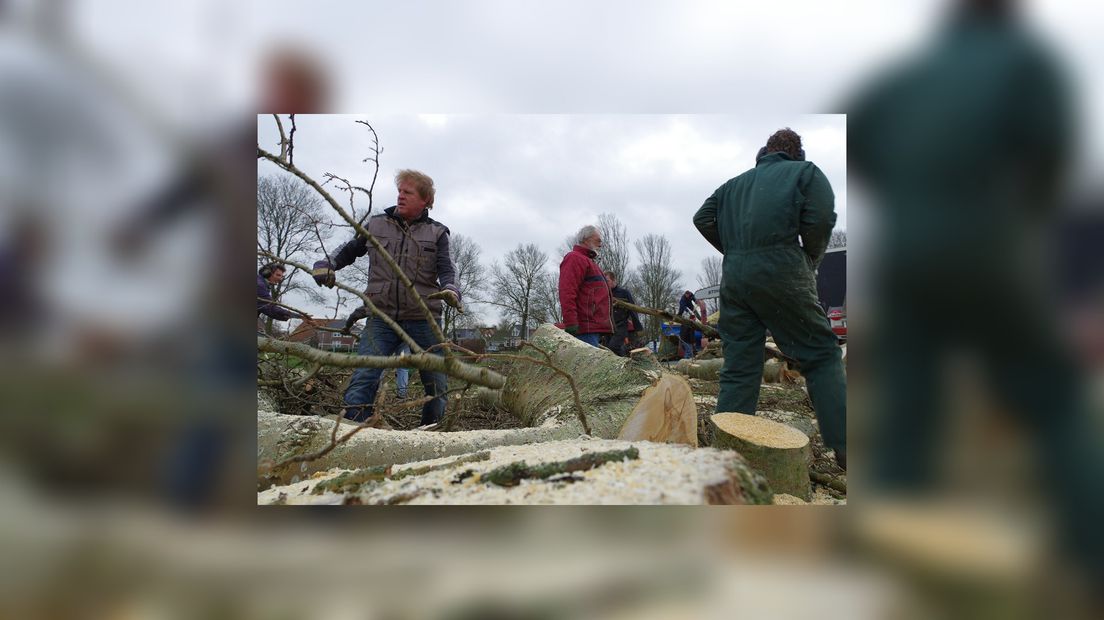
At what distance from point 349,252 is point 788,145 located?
4.76 ft

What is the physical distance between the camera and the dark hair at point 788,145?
120 centimetres

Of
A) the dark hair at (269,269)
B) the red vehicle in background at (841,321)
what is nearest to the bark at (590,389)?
the red vehicle in background at (841,321)

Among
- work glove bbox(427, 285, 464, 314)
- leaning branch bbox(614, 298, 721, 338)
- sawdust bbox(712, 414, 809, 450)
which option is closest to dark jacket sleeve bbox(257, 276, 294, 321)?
work glove bbox(427, 285, 464, 314)

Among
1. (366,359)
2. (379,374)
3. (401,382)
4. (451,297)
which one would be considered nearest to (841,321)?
(451,297)

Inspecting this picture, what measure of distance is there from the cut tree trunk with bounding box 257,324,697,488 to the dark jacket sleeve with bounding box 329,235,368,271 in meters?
0.56

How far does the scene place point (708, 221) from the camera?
1587 mm

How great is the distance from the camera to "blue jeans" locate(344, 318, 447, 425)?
6.26ft

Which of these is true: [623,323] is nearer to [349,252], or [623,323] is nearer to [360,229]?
[349,252]

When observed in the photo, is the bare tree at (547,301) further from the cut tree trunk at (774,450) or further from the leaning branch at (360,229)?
the cut tree trunk at (774,450)

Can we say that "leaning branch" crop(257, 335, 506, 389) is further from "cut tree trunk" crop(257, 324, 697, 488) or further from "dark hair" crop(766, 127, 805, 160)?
"dark hair" crop(766, 127, 805, 160)

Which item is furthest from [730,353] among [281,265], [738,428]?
[281,265]
